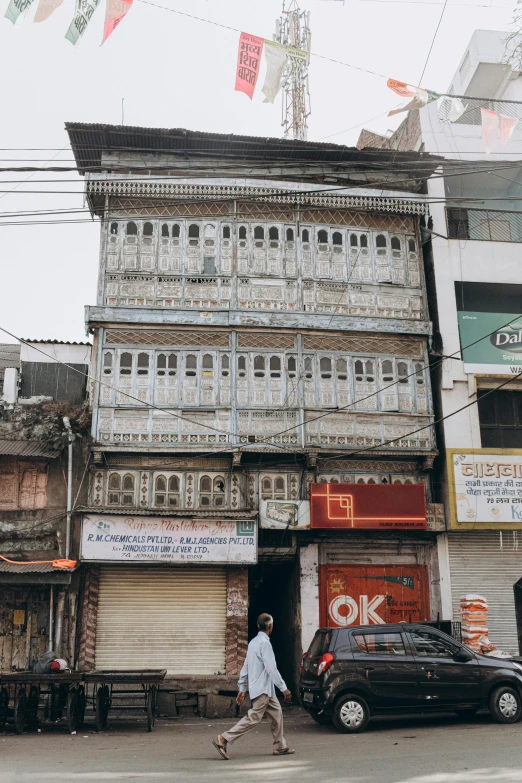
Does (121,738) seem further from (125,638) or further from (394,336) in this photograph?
(394,336)

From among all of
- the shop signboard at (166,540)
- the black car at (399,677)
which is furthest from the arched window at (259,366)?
the black car at (399,677)

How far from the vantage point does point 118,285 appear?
17953 mm

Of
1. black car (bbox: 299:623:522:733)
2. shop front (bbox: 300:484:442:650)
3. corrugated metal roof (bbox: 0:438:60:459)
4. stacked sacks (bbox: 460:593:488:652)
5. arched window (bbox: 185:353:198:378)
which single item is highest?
arched window (bbox: 185:353:198:378)

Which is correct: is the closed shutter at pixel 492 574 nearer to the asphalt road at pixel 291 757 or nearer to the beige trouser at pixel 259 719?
the asphalt road at pixel 291 757

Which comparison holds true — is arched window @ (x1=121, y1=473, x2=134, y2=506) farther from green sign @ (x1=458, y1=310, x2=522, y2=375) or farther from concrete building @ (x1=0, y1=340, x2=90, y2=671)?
green sign @ (x1=458, y1=310, x2=522, y2=375)

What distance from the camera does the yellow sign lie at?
16516 mm

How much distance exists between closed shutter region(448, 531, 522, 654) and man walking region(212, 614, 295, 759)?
29.7 feet

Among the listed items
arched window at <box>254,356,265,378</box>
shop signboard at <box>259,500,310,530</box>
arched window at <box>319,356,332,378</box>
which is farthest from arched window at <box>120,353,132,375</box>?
arched window at <box>319,356,332,378</box>

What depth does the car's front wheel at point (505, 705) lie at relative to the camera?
11.7 m

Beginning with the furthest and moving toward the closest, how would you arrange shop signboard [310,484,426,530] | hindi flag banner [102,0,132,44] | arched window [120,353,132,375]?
1. arched window [120,353,132,375]
2. shop signboard [310,484,426,530]
3. hindi flag banner [102,0,132,44]

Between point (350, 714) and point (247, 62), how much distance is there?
33.8 feet

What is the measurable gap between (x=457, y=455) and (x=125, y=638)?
8.53 m

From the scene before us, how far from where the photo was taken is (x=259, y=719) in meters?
9.10

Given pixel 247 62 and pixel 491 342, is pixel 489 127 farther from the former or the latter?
pixel 491 342
